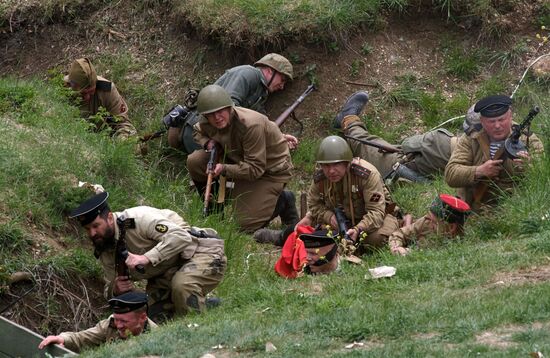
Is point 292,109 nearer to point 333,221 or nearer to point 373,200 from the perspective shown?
point 333,221

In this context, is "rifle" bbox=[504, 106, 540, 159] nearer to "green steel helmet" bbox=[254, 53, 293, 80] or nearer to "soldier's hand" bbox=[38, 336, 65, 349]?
"green steel helmet" bbox=[254, 53, 293, 80]

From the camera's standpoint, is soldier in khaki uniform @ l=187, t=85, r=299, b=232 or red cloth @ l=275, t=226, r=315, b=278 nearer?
red cloth @ l=275, t=226, r=315, b=278

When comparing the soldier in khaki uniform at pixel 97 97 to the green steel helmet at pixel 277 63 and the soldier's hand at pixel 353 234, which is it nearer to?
the green steel helmet at pixel 277 63

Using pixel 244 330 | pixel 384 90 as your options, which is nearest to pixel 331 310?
pixel 244 330

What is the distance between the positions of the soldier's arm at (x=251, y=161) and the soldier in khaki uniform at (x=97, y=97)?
1.65 metres

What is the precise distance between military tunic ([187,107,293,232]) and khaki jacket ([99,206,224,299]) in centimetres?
298

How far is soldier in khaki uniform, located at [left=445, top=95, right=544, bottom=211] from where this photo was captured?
11406 mm

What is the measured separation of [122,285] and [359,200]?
2.99m

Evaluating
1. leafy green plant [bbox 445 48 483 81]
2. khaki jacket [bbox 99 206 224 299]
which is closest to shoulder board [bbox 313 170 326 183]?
khaki jacket [bbox 99 206 224 299]

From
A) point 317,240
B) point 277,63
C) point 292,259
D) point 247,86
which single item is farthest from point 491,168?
point 277,63

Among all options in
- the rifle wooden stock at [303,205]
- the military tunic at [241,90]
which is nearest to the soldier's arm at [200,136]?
the military tunic at [241,90]

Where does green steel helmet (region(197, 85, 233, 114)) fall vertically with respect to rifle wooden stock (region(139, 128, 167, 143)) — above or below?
above

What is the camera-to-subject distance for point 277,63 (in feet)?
49.1

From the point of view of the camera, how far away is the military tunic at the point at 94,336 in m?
9.56
